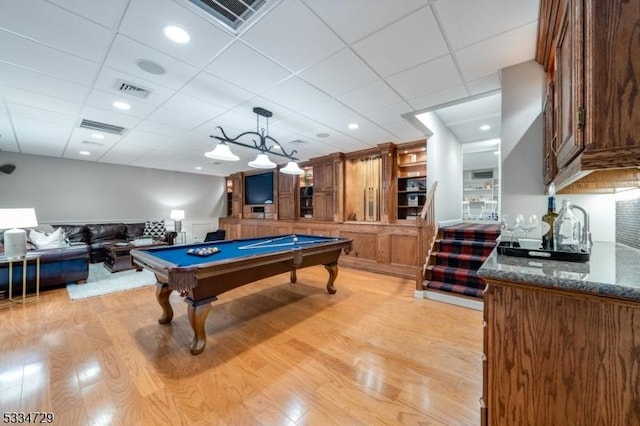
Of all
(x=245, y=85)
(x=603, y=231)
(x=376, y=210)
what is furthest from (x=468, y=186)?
(x=245, y=85)

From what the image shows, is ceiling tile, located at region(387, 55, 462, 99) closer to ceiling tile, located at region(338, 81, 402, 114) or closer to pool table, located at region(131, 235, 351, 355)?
ceiling tile, located at region(338, 81, 402, 114)

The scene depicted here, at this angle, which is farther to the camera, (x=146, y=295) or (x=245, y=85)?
(x=146, y=295)

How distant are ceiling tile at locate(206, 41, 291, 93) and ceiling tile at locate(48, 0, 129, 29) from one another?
0.69 meters

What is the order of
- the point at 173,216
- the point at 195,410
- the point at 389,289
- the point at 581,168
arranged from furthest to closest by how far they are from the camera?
the point at 173,216 → the point at 389,289 → the point at 195,410 → the point at 581,168

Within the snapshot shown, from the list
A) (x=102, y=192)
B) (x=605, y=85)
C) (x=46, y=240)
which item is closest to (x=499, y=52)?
(x=605, y=85)

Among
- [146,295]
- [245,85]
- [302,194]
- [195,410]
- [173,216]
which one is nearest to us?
[195,410]

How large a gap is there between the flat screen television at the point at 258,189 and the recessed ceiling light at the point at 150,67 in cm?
498

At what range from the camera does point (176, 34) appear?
1.84 m

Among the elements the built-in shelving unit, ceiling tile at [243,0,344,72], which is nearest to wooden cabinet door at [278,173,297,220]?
the built-in shelving unit

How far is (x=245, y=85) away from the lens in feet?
8.50

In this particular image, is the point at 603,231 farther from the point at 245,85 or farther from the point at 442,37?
the point at 245,85

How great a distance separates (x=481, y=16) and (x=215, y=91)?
2.53 metres

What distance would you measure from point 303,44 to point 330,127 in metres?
1.97

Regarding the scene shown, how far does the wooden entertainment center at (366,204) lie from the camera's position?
4.70 meters
